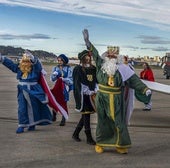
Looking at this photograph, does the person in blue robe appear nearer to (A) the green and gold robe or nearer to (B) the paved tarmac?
(B) the paved tarmac

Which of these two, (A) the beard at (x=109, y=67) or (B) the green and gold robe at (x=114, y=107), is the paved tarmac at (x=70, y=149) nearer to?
(B) the green and gold robe at (x=114, y=107)

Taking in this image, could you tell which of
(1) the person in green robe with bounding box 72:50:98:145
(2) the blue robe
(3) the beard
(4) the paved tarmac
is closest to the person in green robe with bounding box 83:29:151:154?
(3) the beard

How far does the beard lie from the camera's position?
813 centimetres

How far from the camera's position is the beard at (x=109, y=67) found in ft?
26.7

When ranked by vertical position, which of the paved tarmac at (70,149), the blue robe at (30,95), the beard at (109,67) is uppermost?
the beard at (109,67)

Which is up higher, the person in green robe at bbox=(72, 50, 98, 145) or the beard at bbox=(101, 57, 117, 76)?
the beard at bbox=(101, 57, 117, 76)

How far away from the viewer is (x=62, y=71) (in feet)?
Answer: 38.3

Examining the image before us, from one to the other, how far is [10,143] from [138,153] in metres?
2.33

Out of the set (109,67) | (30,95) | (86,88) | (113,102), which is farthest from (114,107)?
(30,95)

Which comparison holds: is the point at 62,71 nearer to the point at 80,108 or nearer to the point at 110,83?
the point at 80,108

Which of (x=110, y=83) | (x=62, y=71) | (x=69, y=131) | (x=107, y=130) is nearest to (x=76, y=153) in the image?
(x=107, y=130)

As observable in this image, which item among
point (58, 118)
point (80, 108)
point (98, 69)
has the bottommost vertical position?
point (58, 118)

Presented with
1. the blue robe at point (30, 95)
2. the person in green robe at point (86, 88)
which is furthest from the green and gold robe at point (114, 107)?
the blue robe at point (30, 95)

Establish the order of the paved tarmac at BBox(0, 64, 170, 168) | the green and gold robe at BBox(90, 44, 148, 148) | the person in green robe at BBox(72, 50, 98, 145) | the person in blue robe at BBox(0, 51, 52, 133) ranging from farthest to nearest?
the person in blue robe at BBox(0, 51, 52, 133), the person in green robe at BBox(72, 50, 98, 145), the green and gold robe at BBox(90, 44, 148, 148), the paved tarmac at BBox(0, 64, 170, 168)
